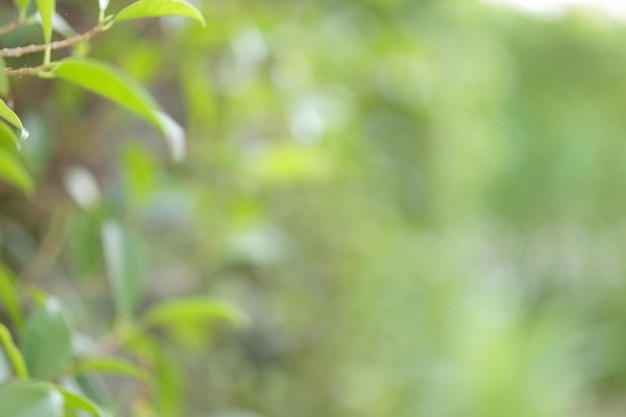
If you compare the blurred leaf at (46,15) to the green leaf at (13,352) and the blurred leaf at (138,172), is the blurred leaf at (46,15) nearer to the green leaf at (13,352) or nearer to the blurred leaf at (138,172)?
the green leaf at (13,352)

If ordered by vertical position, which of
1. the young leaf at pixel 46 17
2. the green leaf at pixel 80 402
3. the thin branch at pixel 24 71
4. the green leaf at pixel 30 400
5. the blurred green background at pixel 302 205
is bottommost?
the green leaf at pixel 30 400

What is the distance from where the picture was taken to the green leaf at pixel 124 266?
0.55 metres

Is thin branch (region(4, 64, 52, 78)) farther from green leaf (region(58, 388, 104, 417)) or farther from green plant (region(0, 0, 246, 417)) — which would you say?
green leaf (region(58, 388, 104, 417))

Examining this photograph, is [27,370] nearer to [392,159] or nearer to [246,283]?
[246,283]

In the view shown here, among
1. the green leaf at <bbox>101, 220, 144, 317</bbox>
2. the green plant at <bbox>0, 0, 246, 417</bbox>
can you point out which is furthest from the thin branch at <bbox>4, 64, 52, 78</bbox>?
the green leaf at <bbox>101, 220, 144, 317</bbox>

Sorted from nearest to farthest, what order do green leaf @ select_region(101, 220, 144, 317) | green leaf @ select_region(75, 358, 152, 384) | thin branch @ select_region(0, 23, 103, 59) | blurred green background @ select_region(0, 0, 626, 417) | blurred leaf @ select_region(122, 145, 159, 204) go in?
thin branch @ select_region(0, 23, 103, 59) < green leaf @ select_region(75, 358, 152, 384) < green leaf @ select_region(101, 220, 144, 317) < blurred leaf @ select_region(122, 145, 159, 204) < blurred green background @ select_region(0, 0, 626, 417)

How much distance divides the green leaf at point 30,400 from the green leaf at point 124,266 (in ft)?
0.68

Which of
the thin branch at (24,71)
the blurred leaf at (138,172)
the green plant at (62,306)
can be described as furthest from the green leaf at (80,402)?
the blurred leaf at (138,172)

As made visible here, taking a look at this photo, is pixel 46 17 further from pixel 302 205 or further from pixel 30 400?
pixel 302 205

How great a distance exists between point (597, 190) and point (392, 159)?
3193 mm

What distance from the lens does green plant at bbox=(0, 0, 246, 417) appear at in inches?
13.1

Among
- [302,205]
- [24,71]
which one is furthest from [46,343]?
[302,205]

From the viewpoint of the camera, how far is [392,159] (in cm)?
158

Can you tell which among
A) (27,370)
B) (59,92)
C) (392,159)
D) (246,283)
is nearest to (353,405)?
(246,283)
